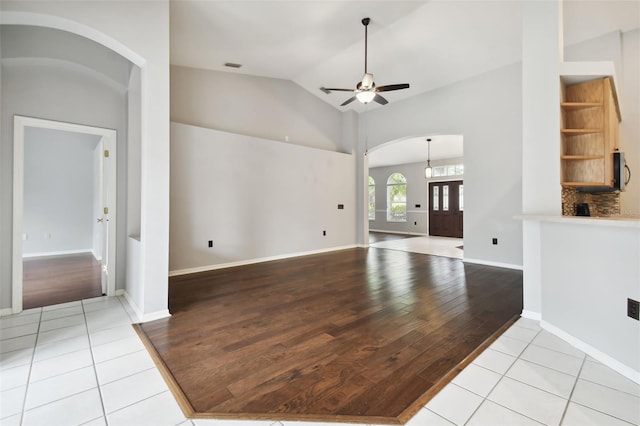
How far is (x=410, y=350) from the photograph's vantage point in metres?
2.12

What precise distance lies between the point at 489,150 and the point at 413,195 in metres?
5.89

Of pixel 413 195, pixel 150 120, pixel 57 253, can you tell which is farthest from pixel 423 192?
pixel 57 253

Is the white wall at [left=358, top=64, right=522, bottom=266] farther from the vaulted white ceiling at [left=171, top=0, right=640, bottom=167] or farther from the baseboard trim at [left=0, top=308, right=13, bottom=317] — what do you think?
the baseboard trim at [left=0, top=308, right=13, bottom=317]

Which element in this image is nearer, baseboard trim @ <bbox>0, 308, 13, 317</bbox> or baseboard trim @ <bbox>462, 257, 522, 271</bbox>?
baseboard trim @ <bbox>0, 308, 13, 317</bbox>

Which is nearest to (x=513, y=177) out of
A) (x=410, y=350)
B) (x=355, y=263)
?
(x=355, y=263)

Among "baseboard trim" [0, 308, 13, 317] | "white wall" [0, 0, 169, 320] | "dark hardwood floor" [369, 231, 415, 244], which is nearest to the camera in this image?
"white wall" [0, 0, 169, 320]

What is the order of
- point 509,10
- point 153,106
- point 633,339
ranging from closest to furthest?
point 633,339 → point 153,106 → point 509,10

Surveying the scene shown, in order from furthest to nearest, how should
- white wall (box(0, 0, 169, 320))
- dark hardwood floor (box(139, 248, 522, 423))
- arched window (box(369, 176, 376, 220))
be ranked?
arched window (box(369, 176, 376, 220)), white wall (box(0, 0, 169, 320)), dark hardwood floor (box(139, 248, 522, 423))

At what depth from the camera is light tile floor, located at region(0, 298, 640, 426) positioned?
1429mm

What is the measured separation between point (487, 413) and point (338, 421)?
794 millimetres

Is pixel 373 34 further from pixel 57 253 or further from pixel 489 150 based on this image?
pixel 57 253

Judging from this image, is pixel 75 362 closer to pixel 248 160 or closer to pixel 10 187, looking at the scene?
pixel 10 187

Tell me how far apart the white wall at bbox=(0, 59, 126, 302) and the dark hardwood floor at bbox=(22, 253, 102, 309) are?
0.47m

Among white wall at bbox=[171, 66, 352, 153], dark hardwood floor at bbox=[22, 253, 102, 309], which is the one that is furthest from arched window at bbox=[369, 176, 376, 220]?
dark hardwood floor at bbox=[22, 253, 102, 309]
